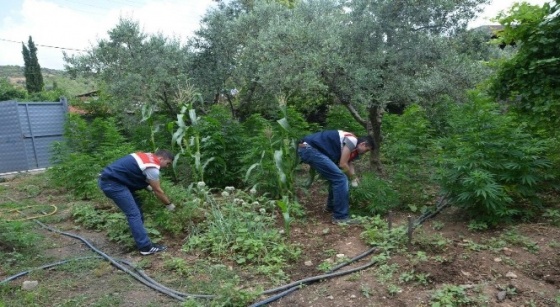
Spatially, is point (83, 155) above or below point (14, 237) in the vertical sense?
above

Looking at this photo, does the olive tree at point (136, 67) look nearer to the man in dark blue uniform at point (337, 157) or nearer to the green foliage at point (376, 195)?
the man in dark blue uniform at point (337, 157)

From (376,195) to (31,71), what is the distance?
27.5m

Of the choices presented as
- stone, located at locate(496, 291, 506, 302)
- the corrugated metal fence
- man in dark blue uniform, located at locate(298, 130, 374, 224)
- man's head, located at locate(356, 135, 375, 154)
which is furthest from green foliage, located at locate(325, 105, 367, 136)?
the corrugated metal fence

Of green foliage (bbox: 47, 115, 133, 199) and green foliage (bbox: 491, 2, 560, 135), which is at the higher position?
green foliage (bbox: 491, 2, 560, 135)

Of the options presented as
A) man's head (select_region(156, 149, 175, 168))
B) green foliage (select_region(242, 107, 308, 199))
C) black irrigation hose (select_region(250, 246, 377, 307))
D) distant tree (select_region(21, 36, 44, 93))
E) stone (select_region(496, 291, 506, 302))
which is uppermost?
distant tree (select_region(21, 36, 44, 93))

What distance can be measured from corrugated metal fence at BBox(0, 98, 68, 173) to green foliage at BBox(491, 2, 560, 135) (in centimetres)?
1198

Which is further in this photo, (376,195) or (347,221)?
(376,195)

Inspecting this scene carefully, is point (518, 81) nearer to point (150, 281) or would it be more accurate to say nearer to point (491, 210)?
point (491, 210)

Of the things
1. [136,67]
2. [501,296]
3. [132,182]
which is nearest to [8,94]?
[136,67]

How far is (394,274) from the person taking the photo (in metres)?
3.75

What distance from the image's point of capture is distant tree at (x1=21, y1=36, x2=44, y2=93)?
25688 mm

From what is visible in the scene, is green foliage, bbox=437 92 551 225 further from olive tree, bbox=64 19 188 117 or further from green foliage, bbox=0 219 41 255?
olive tree, bbox=64 19 188 117

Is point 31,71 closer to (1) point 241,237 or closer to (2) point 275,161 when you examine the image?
(2) point 275,161

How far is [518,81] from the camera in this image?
207 inches
